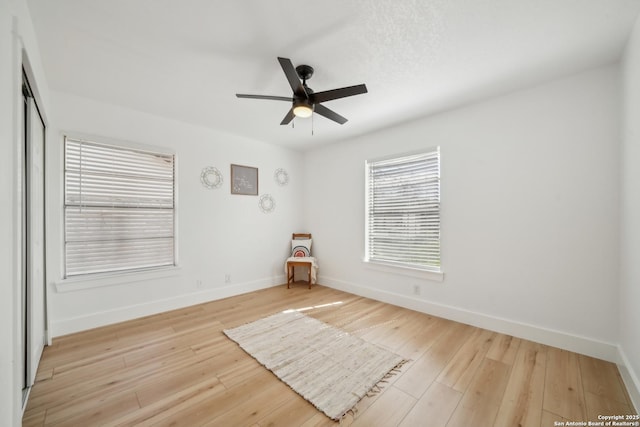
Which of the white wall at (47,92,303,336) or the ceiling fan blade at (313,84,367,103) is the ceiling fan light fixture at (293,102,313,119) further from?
the white wall at (47,92,303,336)

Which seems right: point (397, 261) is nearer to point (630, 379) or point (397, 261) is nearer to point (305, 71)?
point (630, 379)

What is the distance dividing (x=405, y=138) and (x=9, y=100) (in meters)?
3.74

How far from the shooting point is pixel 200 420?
65.2 inches

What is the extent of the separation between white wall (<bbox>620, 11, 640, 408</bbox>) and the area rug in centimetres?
168

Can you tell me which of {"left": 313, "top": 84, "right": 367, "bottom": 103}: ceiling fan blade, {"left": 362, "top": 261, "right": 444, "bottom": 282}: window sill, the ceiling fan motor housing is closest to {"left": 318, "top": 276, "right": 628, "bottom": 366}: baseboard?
{"left": 362, "top": 261, "right": 444, "bottom": 282}: window sill

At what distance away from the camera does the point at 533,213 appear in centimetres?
266

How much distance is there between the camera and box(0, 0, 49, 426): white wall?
1.19 metres

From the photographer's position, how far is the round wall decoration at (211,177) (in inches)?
154

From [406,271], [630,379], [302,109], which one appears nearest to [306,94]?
[302,109]

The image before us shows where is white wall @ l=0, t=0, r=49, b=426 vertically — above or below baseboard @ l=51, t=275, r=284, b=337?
above

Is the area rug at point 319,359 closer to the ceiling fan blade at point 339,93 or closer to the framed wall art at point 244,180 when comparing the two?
the framed wall art at point 244,180

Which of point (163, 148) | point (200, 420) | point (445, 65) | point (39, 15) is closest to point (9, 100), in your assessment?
point (39, 15)

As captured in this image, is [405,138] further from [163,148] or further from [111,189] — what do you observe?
[111,189]

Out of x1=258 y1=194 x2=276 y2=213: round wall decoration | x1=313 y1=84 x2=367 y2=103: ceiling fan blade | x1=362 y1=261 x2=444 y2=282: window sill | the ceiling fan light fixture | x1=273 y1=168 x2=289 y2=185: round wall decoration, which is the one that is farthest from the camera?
x1=273 y1=168 x2=289 y2=185: round wall decoration
